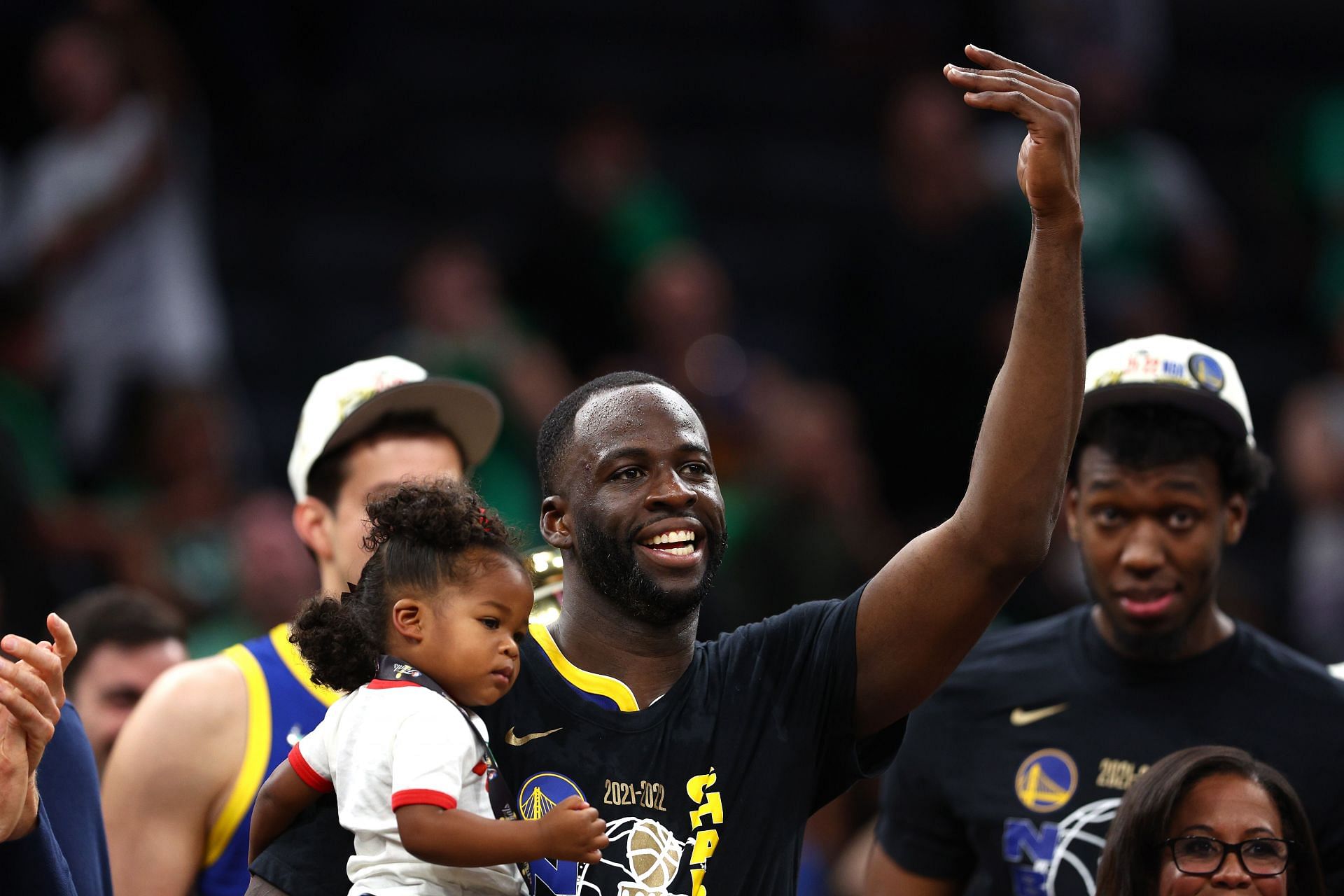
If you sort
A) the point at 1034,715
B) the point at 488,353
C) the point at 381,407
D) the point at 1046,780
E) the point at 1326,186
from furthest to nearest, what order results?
the point at 1326,186
the point at 488,353
the point at 381,407
the point at 1034,715
the point at 1046,780

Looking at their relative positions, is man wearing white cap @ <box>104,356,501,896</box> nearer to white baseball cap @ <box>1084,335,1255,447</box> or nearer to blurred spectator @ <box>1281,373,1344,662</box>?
white baseball cap @ <box>1084,335,1255,447</box>

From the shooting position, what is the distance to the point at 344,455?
434cm

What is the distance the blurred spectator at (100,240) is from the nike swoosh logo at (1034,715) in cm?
495

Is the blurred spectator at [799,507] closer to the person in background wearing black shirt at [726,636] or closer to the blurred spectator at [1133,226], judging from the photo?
the blurred spectator at [1133,226]

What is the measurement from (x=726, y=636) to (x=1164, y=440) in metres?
1.22

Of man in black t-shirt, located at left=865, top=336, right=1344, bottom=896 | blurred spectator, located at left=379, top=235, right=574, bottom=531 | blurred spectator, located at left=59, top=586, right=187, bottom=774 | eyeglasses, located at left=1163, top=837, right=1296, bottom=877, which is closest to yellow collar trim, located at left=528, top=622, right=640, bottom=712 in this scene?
eyeglasses, located at left=1163, top=837, right=1296, bottom=877

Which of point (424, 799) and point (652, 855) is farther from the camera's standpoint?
point (652, 855)

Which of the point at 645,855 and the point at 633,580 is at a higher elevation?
the point at 633,580

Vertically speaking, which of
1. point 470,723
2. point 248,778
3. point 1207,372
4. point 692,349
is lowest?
point 248,778

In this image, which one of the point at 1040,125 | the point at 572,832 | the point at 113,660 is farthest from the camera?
the point at 113,660

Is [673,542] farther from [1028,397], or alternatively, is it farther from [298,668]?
[298,668]

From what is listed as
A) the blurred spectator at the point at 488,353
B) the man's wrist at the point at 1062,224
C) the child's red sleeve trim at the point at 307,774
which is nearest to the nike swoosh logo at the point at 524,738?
the child's red sleeve trim at the point at 307,774

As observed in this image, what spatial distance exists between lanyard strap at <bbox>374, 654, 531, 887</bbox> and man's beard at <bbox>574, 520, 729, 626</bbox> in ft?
1.17

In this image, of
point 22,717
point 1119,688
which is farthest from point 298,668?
point 1119,688
